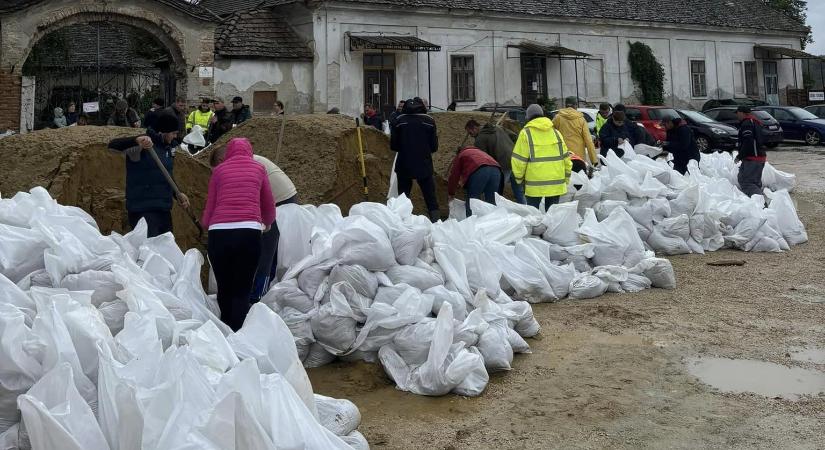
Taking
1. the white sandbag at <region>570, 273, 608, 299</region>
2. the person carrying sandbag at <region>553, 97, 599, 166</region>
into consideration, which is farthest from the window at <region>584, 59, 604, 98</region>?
the white sandbag at <region>570, 273, 608, 299</region>

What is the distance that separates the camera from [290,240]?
6113 millimetres

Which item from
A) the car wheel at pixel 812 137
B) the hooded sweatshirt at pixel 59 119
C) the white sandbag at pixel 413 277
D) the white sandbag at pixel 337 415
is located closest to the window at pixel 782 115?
the car wheel at pixel 812 137

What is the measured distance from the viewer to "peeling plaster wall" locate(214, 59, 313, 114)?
2034cm

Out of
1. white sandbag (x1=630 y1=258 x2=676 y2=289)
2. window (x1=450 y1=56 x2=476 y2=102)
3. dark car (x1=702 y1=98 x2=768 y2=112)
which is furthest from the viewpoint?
dark car (x1=702 y1=98 x2=768 y2=112)

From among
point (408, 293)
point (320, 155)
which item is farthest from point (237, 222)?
point (320, 155)

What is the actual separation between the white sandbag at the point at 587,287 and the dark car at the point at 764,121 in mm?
16443

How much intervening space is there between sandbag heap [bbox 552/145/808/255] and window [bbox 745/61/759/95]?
2399cm

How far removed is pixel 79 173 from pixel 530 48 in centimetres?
1967

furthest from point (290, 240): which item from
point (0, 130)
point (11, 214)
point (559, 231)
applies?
point (0, 130)

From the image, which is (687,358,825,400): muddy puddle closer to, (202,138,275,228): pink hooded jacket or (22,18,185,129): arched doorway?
(202,138,275,228): pink hooded jacket

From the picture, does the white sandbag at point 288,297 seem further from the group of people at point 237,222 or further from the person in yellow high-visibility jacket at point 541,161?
the person in yellow high-visibility jacket at point 541,161

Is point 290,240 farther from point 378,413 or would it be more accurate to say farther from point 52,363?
point 52,363

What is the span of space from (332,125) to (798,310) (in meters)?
4.61

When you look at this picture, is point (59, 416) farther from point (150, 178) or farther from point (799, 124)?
point (799, 124)
